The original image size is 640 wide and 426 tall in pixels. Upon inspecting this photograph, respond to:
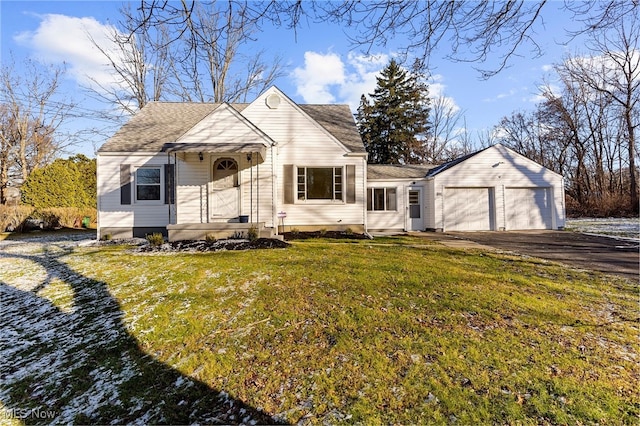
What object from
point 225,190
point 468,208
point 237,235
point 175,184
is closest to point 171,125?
point 175,184

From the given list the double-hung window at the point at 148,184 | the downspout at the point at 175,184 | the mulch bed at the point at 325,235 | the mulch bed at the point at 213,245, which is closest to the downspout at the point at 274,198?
the mulch bed at the point at 325,235

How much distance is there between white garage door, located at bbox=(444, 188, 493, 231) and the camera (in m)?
15.3

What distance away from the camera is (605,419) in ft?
7.24

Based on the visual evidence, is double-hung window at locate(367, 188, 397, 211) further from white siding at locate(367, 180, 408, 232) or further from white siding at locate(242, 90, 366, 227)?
white siding at locate(242, 90, 366, 227)

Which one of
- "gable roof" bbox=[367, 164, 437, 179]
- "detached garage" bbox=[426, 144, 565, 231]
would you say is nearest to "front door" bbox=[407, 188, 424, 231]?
"detached garage" bbox=[426, 144, 565, 231]

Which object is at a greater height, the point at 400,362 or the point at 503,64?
the point at 503,64

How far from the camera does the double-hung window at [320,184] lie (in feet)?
39.4

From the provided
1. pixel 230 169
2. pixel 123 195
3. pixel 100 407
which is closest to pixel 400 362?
pixel 100 407

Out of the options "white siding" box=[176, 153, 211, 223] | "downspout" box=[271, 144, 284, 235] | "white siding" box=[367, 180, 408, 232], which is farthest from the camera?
"white siding" box=[367, 180, 408, 232]

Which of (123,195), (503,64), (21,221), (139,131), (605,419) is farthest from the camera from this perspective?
(21,221)

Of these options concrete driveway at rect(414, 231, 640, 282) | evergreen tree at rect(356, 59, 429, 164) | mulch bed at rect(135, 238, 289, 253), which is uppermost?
evergreen tree at rect(356, 59, 429, 164)

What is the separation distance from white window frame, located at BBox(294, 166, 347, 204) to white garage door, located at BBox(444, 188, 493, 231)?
6385 mm

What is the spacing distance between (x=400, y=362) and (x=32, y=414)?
334 centimetres

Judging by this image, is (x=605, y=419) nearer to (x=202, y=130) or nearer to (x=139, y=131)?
(x=202, y=130)
